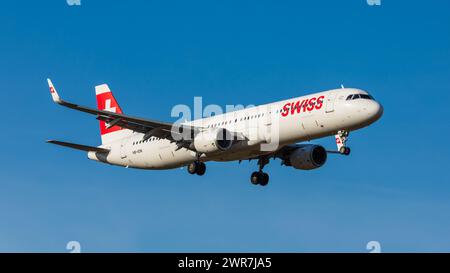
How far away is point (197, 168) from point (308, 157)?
29.5 ft

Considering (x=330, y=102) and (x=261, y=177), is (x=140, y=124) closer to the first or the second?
(x=261, y=177)

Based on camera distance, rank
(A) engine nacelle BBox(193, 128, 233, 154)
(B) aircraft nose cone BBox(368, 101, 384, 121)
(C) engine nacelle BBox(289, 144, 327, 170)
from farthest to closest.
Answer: (C) engine nacelle BBox(289, 144, 327, 170) < (A) engine nacelle BBox(193, 128, 233, 154) < (B) aircraft nose cone BBox(368, 101, 384, 121)

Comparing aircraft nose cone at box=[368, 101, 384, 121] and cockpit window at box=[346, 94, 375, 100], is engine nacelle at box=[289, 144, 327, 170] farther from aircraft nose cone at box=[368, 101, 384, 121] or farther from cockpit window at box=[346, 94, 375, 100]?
aircraft nose cone at box=[368, 101, 384, 121]

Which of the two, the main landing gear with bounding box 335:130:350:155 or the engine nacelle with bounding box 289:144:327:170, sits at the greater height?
the engine nacelle with bounding box 289:144:327:170

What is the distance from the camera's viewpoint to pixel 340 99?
63.9 m

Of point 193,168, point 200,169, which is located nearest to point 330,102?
point 200,169

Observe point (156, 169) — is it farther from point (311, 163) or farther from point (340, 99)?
point (340, 99)

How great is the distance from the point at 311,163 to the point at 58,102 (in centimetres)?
2048

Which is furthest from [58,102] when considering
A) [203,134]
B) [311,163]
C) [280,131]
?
[311,163]

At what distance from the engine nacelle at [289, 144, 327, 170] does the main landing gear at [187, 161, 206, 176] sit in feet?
25.1

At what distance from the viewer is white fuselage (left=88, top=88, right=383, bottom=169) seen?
63.3 metres

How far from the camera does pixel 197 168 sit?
69.2 meters

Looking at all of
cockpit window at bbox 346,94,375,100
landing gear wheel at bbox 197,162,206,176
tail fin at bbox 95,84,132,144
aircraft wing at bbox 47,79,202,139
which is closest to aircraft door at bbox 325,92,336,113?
cockpit window at bbox 346,94,375,100

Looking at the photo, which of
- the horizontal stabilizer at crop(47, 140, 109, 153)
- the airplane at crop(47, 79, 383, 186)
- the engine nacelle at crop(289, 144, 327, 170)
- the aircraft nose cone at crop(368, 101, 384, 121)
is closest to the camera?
the aircraft nose cone at crop(368, 101, 384, 121)
